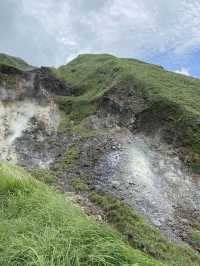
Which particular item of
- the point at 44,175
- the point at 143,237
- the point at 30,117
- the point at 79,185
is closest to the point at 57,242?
the point at 143,237

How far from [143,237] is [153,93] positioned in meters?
18.0

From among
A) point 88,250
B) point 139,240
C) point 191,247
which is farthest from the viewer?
point 191,247

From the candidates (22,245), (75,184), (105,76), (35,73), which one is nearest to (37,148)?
(75,184)

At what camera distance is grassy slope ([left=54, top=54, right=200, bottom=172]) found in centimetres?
2945

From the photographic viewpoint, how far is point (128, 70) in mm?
40781

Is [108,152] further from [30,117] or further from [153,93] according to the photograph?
[30,117]

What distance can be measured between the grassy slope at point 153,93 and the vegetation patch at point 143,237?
776cm

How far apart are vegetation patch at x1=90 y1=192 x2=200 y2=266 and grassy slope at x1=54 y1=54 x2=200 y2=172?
25.5 ft

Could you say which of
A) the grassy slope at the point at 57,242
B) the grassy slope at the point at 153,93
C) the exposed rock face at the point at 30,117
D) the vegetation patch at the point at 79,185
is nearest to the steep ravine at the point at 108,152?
the exposed rock face at the point at 30,117

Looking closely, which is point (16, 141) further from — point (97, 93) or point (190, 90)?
point (190, 90)

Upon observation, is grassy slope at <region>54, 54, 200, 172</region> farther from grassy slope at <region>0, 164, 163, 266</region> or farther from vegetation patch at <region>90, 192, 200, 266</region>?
grassy slope at <region>0, 164, 163, 266</region>

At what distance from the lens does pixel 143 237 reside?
1808 centimetres

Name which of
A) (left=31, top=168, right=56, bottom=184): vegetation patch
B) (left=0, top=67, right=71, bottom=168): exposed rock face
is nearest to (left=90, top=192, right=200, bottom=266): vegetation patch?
(left=31, top=168, right=56, bottom=184): vegetation patch

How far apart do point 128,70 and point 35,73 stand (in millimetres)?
9202
